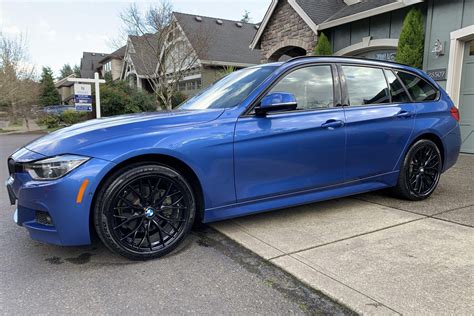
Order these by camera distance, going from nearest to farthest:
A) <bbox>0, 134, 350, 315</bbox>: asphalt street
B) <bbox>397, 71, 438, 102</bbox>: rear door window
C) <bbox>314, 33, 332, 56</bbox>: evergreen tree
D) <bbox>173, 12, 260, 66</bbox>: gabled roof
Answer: <bbox>0, 134, 350, 315</bbox>: asphalt street < <bbox>397, 71, 438, 102</bbox>: rear door window < <bbox>314, 33, 332, 56</bbox>: evergreen tree < <bbox>173, 12, 260, 66</bbox>: gabled roof

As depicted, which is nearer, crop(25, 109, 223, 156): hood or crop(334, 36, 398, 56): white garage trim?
crop(25, 109, 223, 156): hood

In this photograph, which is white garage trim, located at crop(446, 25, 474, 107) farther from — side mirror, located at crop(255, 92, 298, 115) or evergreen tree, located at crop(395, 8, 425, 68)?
side mirror, located at crop(255, 92, 298, 115)

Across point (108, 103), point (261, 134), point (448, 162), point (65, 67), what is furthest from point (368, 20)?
point (65, 67)

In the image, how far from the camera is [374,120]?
4.01m

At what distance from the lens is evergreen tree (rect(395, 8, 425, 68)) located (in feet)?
27.9

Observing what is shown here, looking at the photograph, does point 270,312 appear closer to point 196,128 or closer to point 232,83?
point 196,128

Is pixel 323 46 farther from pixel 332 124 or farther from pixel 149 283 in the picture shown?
pixel 149 283

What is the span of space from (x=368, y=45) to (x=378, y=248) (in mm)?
8140

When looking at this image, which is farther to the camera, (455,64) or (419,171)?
(455,64)

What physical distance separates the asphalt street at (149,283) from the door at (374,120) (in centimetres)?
169

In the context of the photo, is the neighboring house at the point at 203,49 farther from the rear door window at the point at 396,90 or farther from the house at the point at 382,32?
the rear door window at the point at 396,90

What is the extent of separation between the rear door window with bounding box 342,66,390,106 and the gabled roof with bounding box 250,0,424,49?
5.55 meters

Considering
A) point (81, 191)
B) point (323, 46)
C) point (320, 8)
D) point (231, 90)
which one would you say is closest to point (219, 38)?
point (320, 8)

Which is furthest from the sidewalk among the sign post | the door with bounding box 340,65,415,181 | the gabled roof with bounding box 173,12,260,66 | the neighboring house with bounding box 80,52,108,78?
the neighboring house with bounding box 80,52,108,78
